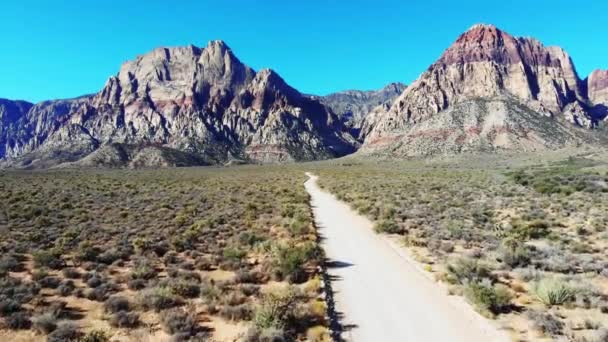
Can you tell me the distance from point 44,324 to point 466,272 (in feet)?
39.0

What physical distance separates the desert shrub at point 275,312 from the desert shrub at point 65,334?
161 inches

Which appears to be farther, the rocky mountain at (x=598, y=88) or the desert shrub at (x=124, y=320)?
the rocky mountain at (x=598, y=88)

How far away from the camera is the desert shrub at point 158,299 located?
10.3 meters

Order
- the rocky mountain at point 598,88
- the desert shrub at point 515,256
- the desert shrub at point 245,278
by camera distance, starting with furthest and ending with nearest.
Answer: the rocky mountain at point 598,88 → the desert shrub at point 515,256 → the desert shrub at point 245,278

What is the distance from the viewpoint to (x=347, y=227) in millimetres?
21609

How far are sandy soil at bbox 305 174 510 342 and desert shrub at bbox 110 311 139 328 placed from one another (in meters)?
5.17

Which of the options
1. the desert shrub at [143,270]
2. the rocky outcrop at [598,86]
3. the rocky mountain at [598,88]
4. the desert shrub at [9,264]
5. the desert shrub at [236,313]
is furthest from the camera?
the rocky outcrop at [598,86]

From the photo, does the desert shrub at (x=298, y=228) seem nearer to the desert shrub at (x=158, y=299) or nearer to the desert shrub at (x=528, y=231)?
the desert shrub at (x=158, y=299)

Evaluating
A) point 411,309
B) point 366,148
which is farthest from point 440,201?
point 366,148

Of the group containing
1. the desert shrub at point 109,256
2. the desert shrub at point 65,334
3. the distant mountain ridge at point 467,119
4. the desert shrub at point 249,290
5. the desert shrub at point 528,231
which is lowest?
the desert shrub at point 65,334

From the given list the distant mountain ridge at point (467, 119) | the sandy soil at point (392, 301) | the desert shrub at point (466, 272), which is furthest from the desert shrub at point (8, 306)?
the distant mountain ridge at point (467, 119)

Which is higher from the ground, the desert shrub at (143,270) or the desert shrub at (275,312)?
the desert shrub at (275,312)

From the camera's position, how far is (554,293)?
1039 centimetres

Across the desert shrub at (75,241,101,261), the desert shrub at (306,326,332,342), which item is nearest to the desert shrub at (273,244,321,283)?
the desert shrub at (306,326,332,342)
